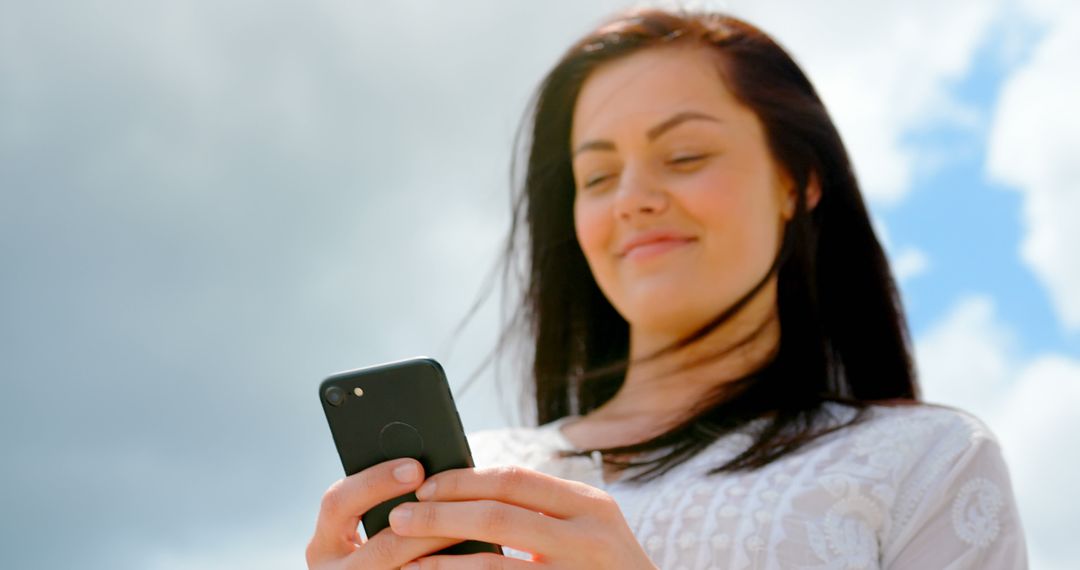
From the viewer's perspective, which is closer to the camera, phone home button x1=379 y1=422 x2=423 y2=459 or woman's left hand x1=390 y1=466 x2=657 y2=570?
woman's left hand x1=390 y1=466 x2=657 y2=570

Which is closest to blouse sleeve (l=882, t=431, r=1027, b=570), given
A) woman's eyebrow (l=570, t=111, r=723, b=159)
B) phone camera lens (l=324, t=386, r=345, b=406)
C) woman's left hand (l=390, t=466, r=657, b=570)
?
woman's left hand (l=390, t=466, r=657, b=570)

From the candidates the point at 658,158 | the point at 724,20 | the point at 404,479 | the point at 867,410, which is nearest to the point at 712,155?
the point at 658,158

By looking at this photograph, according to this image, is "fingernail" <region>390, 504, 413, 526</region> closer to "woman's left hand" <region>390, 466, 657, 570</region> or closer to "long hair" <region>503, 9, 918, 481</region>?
"woman's left hand" <region>390, 466, 657, 570</region>

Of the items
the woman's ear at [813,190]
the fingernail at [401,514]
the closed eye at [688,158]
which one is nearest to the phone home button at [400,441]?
the fingernail at [401,514]

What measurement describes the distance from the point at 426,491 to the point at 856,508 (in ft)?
3.61

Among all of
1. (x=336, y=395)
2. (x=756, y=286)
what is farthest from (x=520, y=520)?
(x=756, y=286)

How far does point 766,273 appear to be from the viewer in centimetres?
314

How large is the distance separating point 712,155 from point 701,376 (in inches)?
25.0

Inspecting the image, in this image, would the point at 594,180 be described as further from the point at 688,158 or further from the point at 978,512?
the point at 978,512

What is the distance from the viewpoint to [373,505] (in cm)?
185

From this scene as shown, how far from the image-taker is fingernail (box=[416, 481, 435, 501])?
177 cm

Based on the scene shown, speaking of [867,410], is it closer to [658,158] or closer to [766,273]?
[766,273]

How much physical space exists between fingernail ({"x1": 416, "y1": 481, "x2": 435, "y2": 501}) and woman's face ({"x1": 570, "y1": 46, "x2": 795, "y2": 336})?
1451mm

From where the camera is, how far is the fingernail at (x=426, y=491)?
177 centimetres
